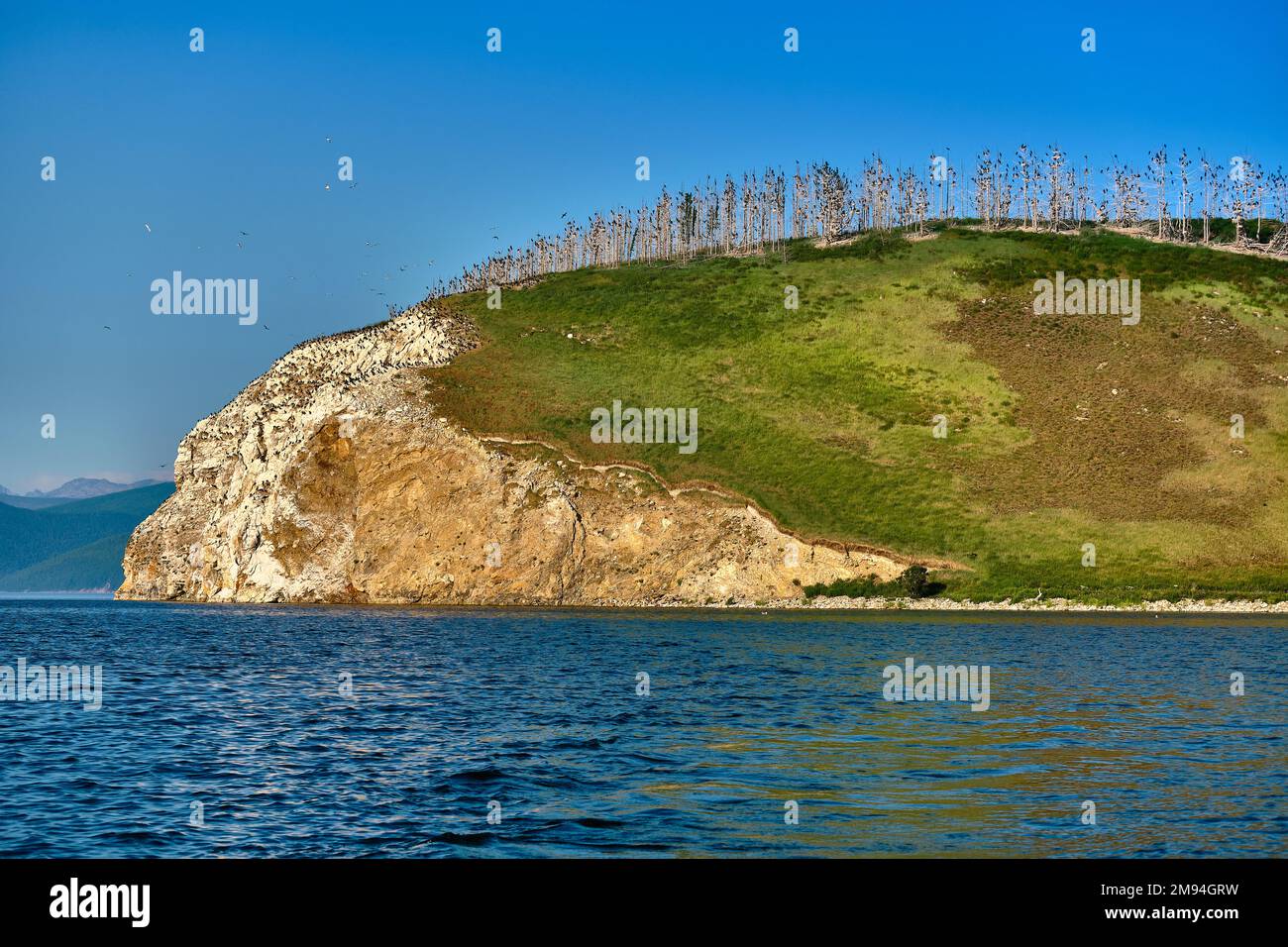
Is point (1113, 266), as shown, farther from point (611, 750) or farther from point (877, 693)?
point (611, 750)

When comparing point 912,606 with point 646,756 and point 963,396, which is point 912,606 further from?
point 646,756

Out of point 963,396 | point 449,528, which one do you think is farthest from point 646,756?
point 963,396

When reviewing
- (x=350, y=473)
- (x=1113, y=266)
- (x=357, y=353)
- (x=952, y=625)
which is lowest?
(x=952, y=625)

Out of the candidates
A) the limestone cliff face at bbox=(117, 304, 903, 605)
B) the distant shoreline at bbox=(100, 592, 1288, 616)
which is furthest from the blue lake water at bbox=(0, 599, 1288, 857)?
the limestone cliff face at bbox=(117, 304, 903, 605)

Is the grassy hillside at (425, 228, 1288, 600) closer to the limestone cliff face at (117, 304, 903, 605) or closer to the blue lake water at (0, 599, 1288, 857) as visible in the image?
the limestone cliff face at (117, 304, 903, 605)

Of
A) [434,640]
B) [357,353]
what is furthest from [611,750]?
[357,353]

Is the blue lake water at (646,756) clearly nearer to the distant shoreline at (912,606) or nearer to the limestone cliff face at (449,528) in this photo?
the distant shoreline at (912,606)
